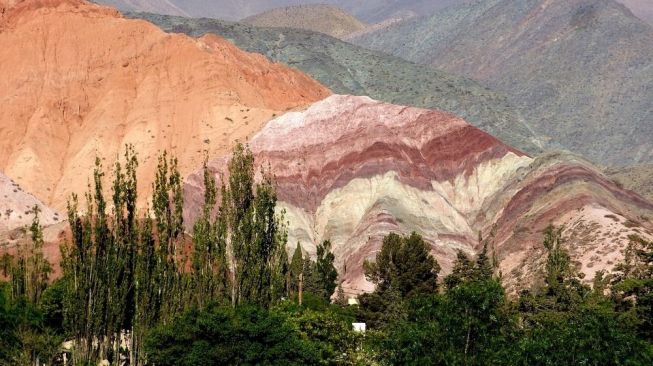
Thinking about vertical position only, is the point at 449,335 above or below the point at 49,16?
below

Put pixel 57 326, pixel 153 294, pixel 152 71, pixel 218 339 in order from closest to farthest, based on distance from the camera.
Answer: pixel 218 339 → pixel 153 294 → pixel 57 326 → pixel 152 71

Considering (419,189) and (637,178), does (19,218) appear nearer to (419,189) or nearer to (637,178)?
(419,189)

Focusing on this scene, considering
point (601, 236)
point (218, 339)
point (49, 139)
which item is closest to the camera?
point (218, 339)

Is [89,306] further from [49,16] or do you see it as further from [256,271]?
[49,16]

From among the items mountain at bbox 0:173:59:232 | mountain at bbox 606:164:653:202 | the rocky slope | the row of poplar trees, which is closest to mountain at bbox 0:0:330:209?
mountain at bbox 0:173:59:232

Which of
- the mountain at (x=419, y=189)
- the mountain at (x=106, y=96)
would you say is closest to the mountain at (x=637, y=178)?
the mountain at (x=419, y=189)

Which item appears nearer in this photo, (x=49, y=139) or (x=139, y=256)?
(x=139, y=256)

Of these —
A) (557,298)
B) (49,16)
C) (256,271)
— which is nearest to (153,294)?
(256,271)

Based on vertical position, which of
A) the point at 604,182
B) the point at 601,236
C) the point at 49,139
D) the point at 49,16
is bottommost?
the point at 601,236
